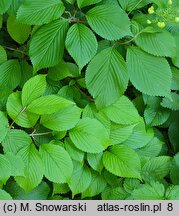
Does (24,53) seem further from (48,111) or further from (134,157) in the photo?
(134,157)

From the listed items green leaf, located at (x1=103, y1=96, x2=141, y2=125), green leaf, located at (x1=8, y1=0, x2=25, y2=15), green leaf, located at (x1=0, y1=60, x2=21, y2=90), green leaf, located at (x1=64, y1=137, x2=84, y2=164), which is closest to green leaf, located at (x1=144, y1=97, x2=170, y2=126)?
green leaf, located at (x1=103, y1=96, x2=141, y2=125)

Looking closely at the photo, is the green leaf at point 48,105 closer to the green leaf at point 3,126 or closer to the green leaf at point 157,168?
the green leaf at point 3,126

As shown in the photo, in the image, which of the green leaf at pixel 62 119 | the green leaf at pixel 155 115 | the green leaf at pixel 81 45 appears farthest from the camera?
the green leaf at pixel 155 115

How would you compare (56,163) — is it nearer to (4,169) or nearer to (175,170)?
(4,169)

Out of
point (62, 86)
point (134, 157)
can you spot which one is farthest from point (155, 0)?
point (134, 157)

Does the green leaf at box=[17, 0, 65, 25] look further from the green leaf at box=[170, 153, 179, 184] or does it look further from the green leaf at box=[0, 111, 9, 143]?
the green leaf at box=[170, 153, 179, 184]

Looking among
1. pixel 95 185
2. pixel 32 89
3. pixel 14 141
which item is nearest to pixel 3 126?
pixel 14 141

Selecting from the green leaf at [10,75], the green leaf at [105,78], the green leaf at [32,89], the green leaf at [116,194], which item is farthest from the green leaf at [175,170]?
the green leaf at [10,75]

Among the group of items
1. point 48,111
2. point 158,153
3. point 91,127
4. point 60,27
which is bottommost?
point 158,153
